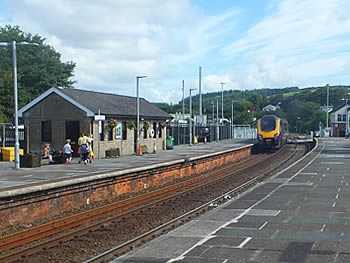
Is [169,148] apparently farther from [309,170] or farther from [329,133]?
[329,133]

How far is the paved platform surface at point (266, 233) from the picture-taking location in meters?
9.08

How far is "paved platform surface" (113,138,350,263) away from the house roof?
16.9 meters

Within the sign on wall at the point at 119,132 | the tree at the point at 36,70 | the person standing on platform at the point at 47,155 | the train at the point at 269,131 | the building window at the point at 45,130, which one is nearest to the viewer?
the person standing on platform at the point at 47,155

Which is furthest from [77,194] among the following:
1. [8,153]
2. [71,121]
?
[71,121]

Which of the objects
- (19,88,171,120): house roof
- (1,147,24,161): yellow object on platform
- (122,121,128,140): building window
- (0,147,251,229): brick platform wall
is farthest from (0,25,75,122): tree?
(0,147,251,229): brick platform wall

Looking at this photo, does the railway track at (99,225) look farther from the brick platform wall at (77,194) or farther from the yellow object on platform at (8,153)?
the yellow object on platform at (8,153)

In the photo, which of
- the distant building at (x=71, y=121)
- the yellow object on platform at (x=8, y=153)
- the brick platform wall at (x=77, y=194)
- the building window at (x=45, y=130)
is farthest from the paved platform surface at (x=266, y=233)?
the building window at (x=45, y=130)

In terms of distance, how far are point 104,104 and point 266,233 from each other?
1017 inches

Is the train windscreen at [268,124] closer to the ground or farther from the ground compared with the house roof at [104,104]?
closer to the ground

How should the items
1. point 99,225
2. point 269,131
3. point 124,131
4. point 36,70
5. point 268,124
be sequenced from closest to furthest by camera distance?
point 99,225 < point 124,131 < point 269,131 < point 268,124 < point 36,70

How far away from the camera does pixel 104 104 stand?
117 feet

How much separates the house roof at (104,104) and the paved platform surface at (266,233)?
16.9 meters

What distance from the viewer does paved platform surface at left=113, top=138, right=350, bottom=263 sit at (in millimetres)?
9078

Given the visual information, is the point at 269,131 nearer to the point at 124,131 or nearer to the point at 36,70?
the point at 124,131
